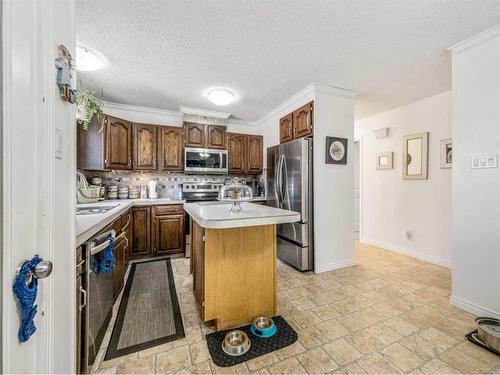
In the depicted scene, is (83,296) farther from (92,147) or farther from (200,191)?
(200,191)

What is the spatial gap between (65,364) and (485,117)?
3232 millimetres

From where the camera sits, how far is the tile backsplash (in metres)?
3.50

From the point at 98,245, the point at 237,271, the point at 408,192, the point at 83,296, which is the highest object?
the point at 408,192

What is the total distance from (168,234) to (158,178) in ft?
3.77

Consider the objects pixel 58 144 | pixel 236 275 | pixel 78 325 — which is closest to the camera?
pixel 58 144

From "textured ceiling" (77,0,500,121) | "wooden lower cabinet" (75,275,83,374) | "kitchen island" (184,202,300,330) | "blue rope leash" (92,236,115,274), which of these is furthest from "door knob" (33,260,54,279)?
"textured ceiling" (77,0,500,121)

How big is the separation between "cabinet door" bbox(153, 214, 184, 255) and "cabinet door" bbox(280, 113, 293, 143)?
2.11 metres

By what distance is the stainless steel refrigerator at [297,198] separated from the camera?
2.77 m

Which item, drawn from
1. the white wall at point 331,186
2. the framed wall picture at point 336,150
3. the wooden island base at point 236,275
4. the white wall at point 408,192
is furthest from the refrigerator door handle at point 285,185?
the white wall at point 408,192

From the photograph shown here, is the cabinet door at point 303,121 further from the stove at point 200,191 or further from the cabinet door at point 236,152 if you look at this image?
the stove at point 200,191

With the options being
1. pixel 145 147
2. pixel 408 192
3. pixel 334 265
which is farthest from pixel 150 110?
pixel 408 192

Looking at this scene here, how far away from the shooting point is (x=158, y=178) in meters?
3.86

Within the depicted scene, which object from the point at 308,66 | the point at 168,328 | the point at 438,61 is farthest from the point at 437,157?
the point at 168,328

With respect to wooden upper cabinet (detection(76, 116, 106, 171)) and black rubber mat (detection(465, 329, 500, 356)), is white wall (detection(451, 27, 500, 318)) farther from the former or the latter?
wooden upper cabinet (detection(76, 116, 106, 171))
